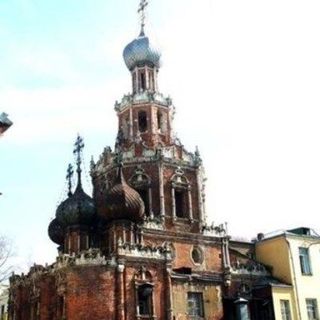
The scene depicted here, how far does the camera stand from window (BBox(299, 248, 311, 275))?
148ft

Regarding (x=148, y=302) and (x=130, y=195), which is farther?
(x=130, y=195)

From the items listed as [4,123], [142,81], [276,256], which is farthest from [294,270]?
[4,123]

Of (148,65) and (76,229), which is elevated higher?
(148,65)

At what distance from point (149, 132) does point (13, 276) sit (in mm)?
13878

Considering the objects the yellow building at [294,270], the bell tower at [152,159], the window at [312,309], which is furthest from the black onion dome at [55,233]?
the window at [312,309]

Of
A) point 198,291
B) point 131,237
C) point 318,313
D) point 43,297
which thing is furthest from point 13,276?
point 318,313

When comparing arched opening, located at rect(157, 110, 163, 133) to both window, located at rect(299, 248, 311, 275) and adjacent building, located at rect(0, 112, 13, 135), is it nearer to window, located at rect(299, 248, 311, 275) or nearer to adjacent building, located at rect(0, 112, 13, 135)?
window, located at rect(299, 248, 311, 275)

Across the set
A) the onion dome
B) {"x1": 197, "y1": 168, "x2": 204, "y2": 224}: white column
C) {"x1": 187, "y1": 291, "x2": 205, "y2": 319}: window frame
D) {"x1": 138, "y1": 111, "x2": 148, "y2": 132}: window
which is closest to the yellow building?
{"x1": 187, "y1": 291, "x2": 205, "y2": 319}: window frame

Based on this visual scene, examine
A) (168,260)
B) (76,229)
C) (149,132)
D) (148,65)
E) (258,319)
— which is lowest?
(258,319)

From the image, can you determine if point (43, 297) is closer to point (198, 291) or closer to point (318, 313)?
point (198, 291)

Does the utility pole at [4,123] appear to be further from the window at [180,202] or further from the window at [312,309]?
the window at [312,309]

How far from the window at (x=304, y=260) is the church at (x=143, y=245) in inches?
→ 100

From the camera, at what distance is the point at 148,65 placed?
159ft

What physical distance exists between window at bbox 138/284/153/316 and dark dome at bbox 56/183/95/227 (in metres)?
6.24
